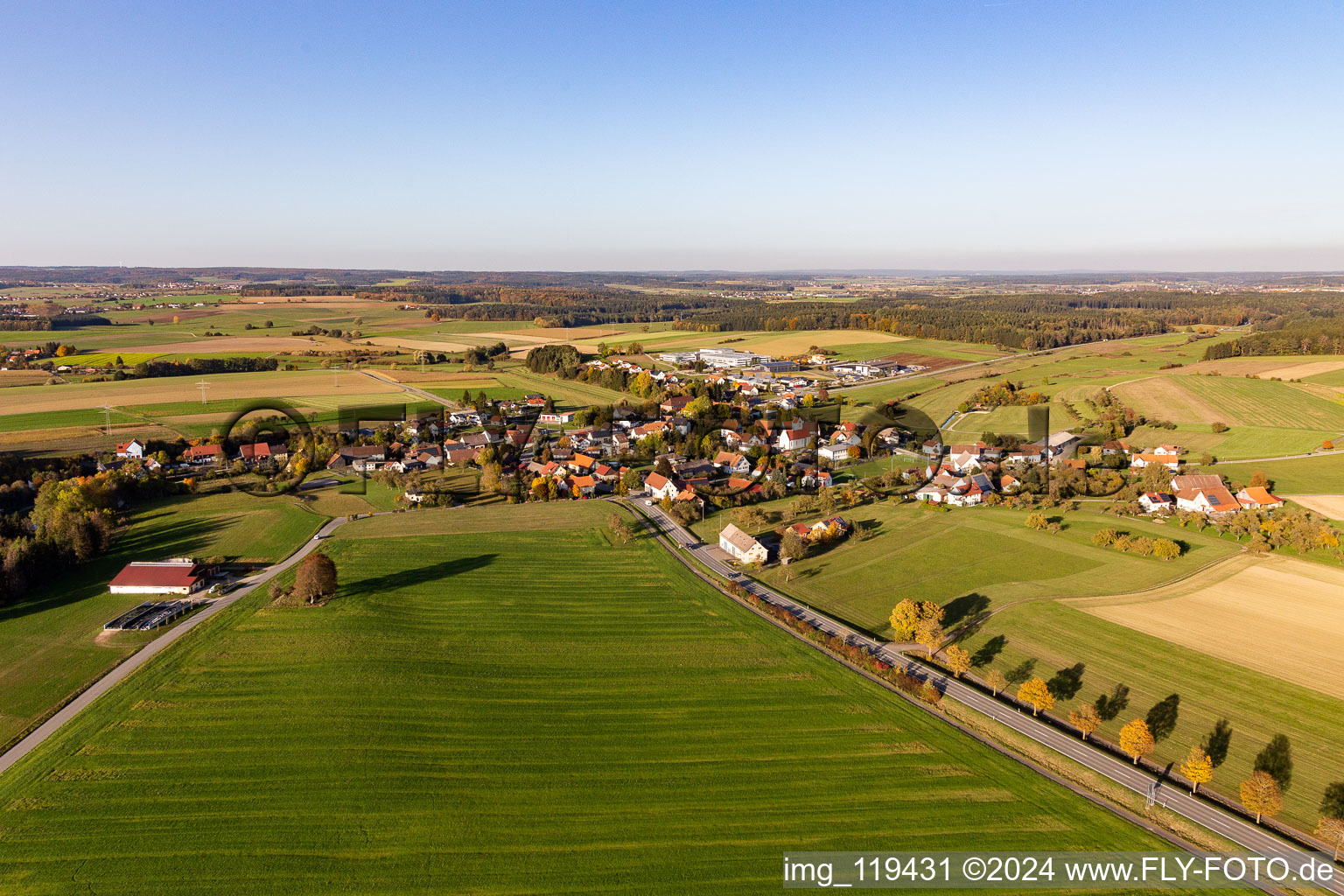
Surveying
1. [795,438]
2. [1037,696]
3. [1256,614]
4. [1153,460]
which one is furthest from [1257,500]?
[795,438]

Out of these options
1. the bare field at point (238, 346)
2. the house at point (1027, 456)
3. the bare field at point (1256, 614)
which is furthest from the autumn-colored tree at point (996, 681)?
the bare field at point (238, 346)

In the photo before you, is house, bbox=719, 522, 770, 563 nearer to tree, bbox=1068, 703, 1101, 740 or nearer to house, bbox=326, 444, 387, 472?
tree, bbox=1068, 703, 1101, 740

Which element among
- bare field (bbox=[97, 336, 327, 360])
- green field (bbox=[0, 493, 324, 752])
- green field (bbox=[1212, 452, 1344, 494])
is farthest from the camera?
bare field (bbox=[97, 336, 327, 360])

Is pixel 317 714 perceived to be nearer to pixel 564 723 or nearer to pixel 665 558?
pixel 564 723

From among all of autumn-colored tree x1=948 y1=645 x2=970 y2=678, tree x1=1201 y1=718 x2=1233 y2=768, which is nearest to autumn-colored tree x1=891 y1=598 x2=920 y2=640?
autumn-colored tree x1=948 y1=645 x2=970 y2=678

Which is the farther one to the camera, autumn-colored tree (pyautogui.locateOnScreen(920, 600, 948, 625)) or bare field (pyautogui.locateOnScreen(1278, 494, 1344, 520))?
bare field (pyautogui.locateOnScreen(1278, 494, 1344, 520))

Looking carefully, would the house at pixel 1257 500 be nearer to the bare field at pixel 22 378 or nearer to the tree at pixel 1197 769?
the tree at pixel 1197 769

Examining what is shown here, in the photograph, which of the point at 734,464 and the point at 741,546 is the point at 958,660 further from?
the point at 734,464

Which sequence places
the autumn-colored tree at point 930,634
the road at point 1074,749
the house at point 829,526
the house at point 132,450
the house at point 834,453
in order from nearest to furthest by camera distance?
the road at point 1074,749, the autumn-colored tree at point 930,634, the house at point 829,526, the house at point 132,450, the house at point 834,453
